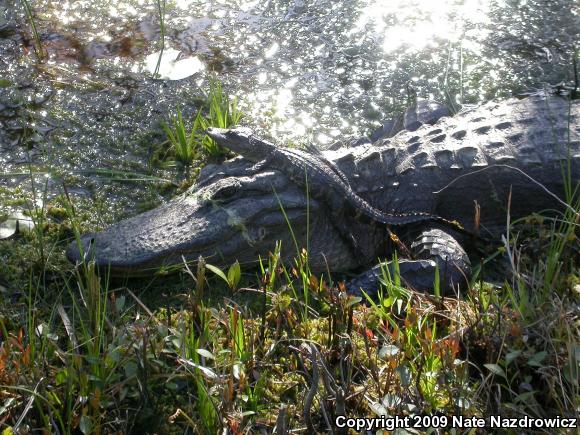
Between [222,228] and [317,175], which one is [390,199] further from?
[222,228]

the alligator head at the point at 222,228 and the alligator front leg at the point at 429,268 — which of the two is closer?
the alligator head at the point at 222,228

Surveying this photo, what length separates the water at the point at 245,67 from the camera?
4352mm

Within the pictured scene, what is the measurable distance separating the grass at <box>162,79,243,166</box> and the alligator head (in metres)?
0.43

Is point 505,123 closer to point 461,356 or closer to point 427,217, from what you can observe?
point 427,217

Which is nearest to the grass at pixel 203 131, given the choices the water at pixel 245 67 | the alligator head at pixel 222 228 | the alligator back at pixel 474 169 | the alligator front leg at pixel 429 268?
the water at pixel 245 67

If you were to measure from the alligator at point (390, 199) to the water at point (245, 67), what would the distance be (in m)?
0.54

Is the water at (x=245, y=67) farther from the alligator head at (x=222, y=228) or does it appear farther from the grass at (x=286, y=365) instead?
the grass at (x=286, y=365)

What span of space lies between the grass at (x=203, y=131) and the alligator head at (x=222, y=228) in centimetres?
43

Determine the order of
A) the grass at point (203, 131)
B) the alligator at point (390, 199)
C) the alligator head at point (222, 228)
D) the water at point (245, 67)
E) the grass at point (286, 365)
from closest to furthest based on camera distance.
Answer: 1. the grass at point (286, 365)
2. the alligator head at point (222, 228)
3. the alligator at point (390, 199)
4. the grass at point (203, 131)
5. the water at point (245, 67)

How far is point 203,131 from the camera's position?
4469 millimetres

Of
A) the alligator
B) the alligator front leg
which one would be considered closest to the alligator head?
the alligator

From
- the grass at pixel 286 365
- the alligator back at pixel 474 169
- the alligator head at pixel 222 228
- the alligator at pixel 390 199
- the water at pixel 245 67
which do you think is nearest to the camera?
the grass at pixel 286 365

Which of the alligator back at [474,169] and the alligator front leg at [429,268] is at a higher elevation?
the alligator back at [474,169]

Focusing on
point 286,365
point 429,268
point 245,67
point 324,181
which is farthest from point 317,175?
point 245,67
